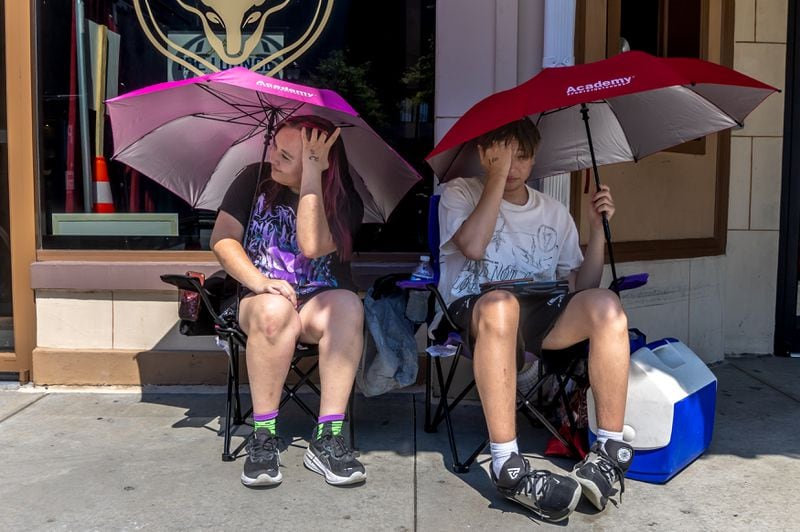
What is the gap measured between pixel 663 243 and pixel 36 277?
11.6ft

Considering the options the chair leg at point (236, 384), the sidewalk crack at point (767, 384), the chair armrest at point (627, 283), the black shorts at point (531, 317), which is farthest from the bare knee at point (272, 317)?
the sidewalk crack at point (767, 384)

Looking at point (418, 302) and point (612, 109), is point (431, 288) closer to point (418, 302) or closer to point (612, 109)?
point (418, 302)

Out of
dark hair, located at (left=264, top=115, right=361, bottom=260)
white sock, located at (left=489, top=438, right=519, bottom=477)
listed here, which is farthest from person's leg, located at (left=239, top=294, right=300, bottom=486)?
white sock, located at (left=489, top=438, right=519, bottom=477)

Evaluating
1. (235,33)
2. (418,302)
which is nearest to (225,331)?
(418,302)

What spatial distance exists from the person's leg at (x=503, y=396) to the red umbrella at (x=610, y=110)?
64cm

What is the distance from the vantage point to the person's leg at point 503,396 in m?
2.65

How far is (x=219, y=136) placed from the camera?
11.4 feet

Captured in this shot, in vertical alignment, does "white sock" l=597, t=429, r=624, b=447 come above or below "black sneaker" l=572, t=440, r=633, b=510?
above

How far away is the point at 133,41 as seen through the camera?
4.35 metres

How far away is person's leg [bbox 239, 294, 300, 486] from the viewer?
2.96m

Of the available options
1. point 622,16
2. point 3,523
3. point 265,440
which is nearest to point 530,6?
point 622,16

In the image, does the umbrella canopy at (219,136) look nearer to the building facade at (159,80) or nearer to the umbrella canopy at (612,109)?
the umbrella canopy at (612,109)

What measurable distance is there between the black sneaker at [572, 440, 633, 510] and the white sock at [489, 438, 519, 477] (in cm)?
24

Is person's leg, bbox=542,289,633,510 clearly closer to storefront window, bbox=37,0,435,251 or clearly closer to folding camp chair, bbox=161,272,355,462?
folding camp chair, bbox=161,272,355,462
